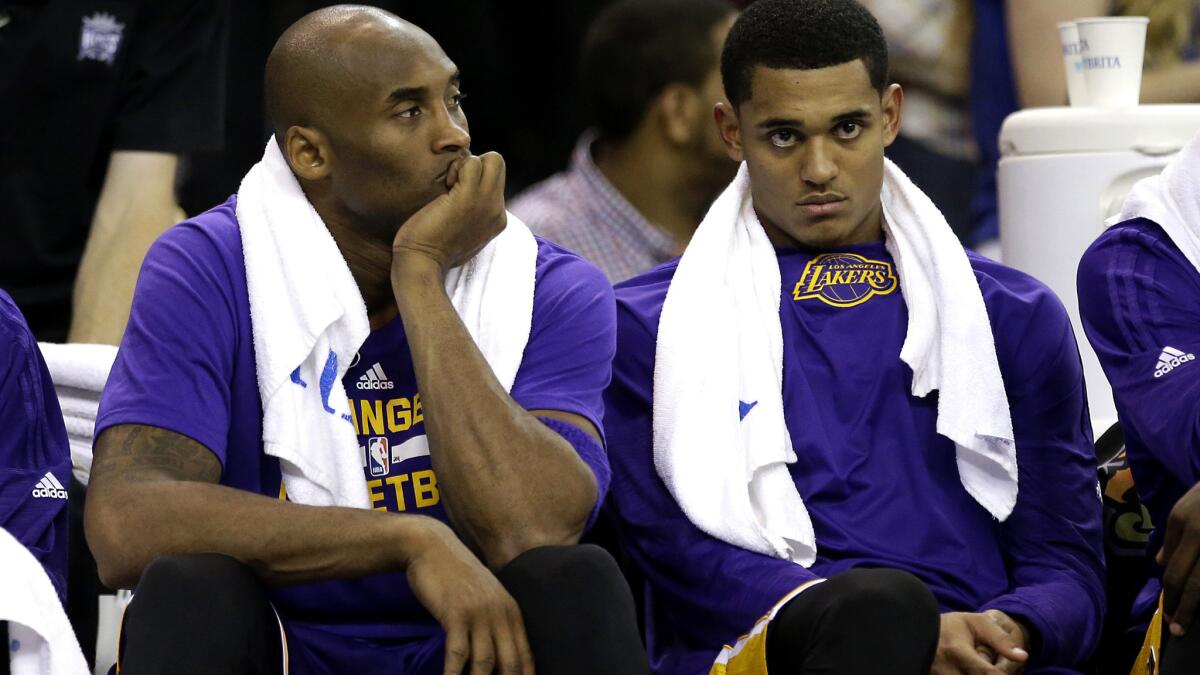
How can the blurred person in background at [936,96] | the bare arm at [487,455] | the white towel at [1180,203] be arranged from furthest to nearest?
1. the blurred person in background at [936,96]
2. the white towel at [1180,203]
3. the bare arm at [487,455]

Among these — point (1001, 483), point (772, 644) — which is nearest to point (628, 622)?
point (772, 644)

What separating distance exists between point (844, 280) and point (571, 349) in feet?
1.73

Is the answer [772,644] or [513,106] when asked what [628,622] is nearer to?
[772,644]

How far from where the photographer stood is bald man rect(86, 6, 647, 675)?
2441mm

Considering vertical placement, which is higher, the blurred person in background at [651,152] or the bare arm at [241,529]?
the bare arm at [241,529]

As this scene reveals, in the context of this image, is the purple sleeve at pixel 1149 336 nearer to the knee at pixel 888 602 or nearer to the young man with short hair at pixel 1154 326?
the young man with short hair at pixel 1154 326

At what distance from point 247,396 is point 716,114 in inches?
39.3

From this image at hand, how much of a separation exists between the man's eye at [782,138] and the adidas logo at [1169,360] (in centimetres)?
66

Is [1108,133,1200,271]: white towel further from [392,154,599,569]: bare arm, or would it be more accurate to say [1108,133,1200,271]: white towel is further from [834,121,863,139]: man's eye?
[392,154,599,569]: bare arm

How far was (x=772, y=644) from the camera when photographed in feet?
8.84

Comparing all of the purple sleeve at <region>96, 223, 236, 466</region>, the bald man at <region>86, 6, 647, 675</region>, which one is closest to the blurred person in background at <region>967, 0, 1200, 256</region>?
the bald man at <region>86, 6, 647, 675</region>

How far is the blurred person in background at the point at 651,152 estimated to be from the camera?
4656 mm

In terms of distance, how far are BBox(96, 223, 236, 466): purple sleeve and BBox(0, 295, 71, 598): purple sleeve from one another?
246mm

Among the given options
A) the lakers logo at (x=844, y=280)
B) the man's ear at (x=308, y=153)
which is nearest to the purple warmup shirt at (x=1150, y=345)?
the lakers logo at (x=844, y=280)
